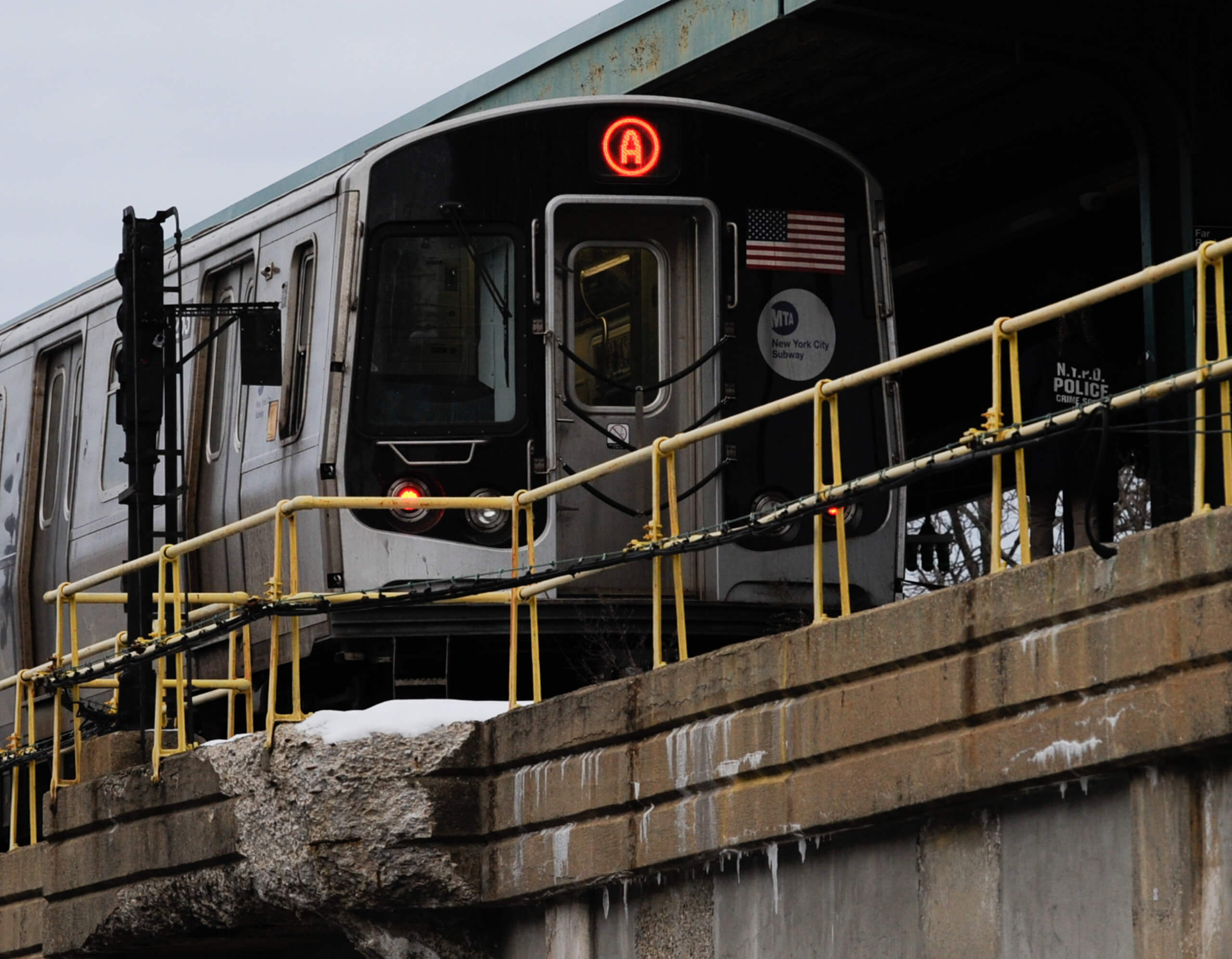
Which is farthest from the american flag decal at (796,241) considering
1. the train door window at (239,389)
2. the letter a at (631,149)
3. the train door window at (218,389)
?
the train door window at (218,389)

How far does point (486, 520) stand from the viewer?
1159cm

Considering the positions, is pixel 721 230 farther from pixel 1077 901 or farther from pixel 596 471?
pixel 1077 901

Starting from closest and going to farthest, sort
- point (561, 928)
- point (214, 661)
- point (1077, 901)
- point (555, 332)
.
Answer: point (1077, 901)
point (561, 928)
point (555, 332)
point (214, 661)

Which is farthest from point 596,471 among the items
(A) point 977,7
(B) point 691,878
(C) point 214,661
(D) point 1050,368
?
(A) point 977,7

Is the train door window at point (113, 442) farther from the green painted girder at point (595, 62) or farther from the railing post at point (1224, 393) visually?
the railing post at point (1224, 393)

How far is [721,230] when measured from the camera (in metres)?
12.0

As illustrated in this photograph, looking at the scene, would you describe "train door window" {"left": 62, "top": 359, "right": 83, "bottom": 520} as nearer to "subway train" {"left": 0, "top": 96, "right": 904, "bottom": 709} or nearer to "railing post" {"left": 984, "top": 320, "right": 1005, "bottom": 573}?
"subway train" {"left": 0, "top": 96, "right": 904, "bottom": 709}

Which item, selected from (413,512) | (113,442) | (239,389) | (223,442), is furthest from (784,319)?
(113,442)

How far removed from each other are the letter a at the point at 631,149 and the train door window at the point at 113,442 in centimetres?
361

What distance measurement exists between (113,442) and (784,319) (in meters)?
4.35

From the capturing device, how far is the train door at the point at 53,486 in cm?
1463

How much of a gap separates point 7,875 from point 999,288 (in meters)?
8.43

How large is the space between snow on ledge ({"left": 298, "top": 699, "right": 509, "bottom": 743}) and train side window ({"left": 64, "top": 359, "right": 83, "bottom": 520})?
543cm

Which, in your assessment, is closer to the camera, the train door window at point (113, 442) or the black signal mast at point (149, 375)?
the black signal mast at point (149, 375)
